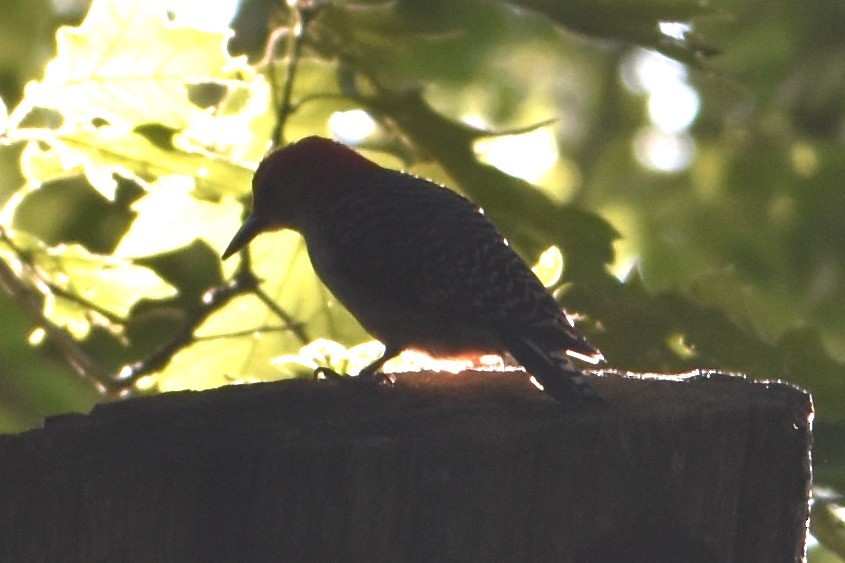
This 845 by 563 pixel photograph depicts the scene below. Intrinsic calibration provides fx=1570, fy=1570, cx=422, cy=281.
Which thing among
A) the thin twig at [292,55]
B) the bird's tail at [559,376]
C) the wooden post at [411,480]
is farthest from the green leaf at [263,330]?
the wooden post at [411,480]

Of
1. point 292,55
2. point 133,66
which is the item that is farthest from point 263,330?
point 133,66

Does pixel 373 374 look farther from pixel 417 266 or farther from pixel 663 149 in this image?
pixel 663 149

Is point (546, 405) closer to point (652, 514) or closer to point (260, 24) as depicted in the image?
point (652, 514)

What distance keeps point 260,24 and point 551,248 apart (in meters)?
3.53

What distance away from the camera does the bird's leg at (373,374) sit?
2.86 metres

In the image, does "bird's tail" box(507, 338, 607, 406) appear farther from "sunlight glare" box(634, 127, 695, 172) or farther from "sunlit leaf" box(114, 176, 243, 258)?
"sunlight glare" box(634, 127, 695, 172)

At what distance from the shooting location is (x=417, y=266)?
4242mm

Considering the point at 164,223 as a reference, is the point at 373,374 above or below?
above

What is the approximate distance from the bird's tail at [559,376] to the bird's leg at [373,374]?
29 centimetres

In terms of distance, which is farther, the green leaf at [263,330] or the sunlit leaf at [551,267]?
the green leaf at [263,330]

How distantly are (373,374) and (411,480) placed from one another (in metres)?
0.91

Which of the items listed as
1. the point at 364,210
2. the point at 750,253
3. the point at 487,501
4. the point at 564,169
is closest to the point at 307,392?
the point at 487,501

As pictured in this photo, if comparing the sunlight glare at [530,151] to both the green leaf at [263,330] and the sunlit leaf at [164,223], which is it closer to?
the green leaf at [263,330]

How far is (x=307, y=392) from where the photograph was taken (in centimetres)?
275
